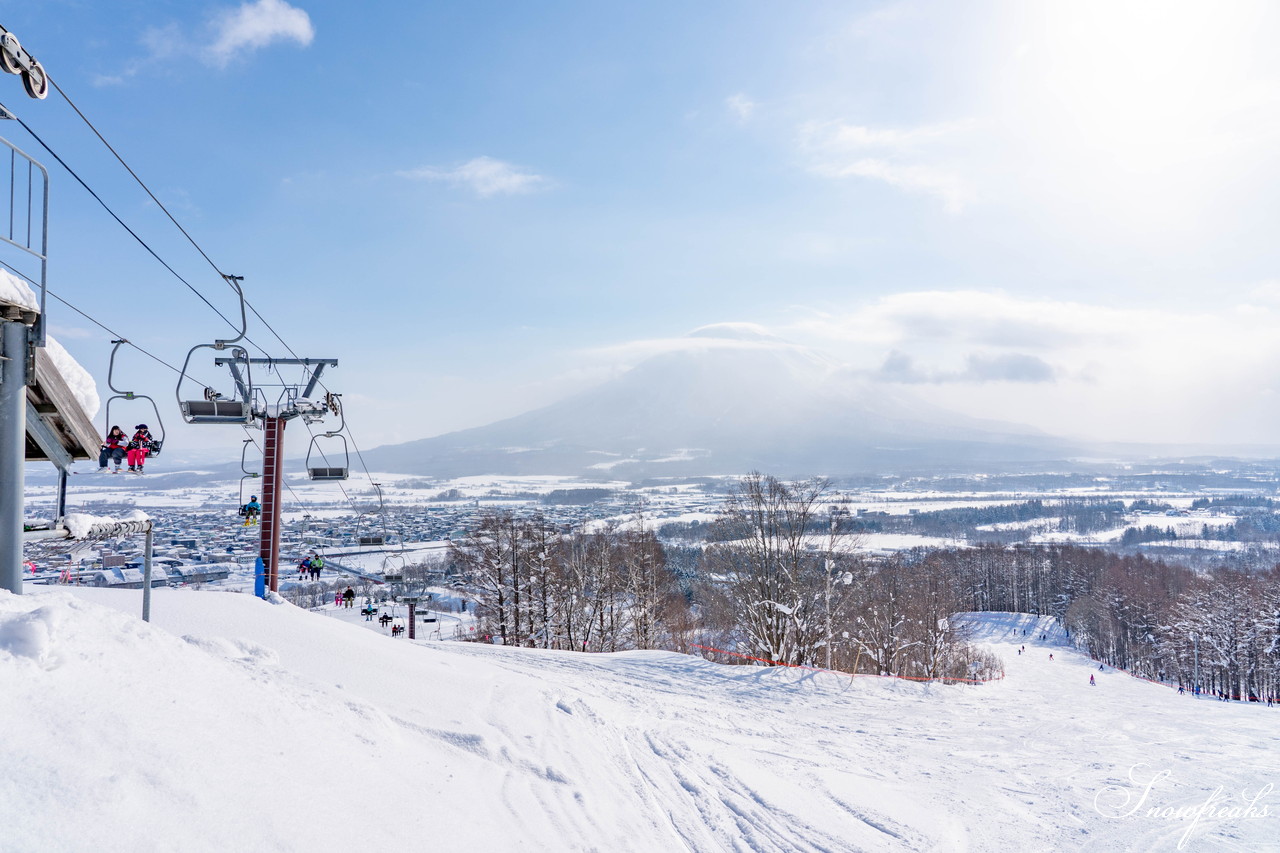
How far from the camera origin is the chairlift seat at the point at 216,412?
1338 cm

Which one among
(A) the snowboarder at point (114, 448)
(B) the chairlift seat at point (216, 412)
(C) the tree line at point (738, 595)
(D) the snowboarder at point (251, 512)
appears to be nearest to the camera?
(A) the snowboarder at point (114, 448)

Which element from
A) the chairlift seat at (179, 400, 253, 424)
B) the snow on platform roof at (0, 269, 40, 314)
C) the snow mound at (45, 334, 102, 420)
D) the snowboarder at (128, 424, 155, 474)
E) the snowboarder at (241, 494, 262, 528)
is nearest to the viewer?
the snow on platform roof at (0, 269, 40, 314)

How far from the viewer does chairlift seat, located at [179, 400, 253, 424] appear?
13.4m

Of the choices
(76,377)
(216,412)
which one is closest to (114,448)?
(76,377)

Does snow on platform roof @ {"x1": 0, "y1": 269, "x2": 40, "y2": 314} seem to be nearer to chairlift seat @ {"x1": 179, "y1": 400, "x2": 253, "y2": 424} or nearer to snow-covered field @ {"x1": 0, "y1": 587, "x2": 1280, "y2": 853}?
snow-covered field @ {"x1": 0, "y1": 587, "x2": 1280, "y2": 853}

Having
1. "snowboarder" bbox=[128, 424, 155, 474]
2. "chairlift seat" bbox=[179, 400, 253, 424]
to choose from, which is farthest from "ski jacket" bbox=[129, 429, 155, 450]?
"chairlift seat" bbox=[179, 400, 253, 424]

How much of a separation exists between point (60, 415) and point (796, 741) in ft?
39.5

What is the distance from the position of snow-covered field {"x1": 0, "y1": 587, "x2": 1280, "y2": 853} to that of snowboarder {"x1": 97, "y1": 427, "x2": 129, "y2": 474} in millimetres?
2448

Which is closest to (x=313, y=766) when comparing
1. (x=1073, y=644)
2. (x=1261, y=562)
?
(x=1073, y=644)
